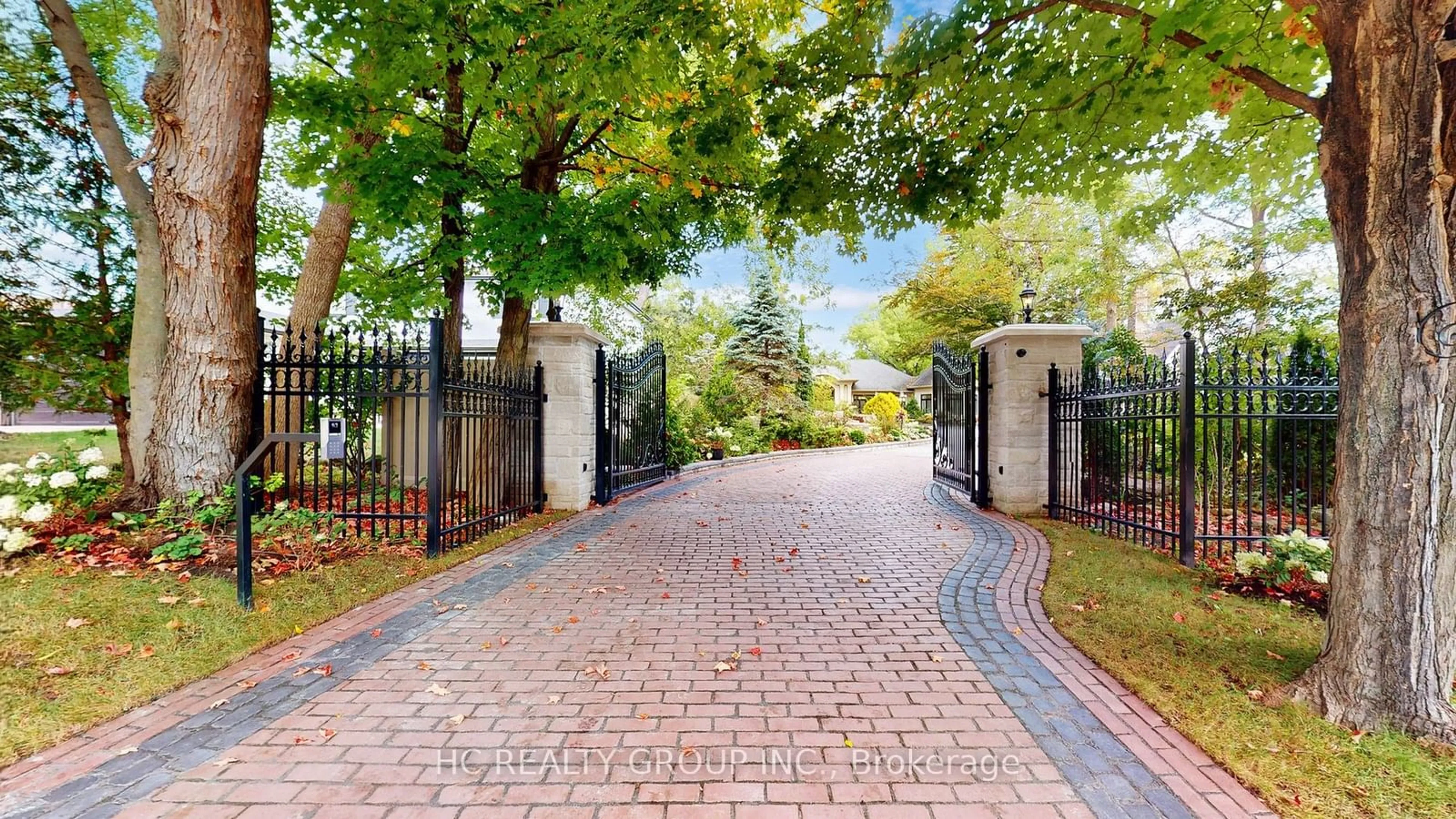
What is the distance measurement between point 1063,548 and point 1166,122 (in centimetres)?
414

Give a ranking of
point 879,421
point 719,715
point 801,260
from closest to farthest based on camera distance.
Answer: point 719,715
point 801,260
point 879,421

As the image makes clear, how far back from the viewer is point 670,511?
8.21 meters

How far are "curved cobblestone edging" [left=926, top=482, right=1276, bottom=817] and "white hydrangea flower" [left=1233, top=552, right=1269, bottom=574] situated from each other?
143 cm

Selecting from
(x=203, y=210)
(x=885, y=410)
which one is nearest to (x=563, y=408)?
(x=203, y=210)

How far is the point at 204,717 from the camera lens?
8.84ft

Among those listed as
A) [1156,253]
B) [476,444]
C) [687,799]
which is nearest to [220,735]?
[687,799]

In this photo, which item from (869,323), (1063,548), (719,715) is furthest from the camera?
(869,323)

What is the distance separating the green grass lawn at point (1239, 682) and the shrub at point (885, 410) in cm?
2218

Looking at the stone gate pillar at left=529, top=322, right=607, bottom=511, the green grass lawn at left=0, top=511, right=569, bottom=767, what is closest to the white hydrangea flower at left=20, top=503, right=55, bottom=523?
the green grass lawn at left=0, top=511, right=569, bottom=767

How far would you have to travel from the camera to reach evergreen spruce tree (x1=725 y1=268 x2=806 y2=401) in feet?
67.5

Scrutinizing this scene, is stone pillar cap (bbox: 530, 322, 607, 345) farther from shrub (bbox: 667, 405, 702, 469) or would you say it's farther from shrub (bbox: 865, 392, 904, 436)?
shrub (bbox: 865, 392, 904, 436)

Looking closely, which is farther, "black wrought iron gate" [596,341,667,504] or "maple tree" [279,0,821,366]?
"black wrought iron gate" [596,341,667,504]

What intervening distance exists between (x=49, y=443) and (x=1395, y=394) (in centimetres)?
1457

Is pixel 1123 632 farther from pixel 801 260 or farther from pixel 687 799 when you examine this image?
pixel 801 260
